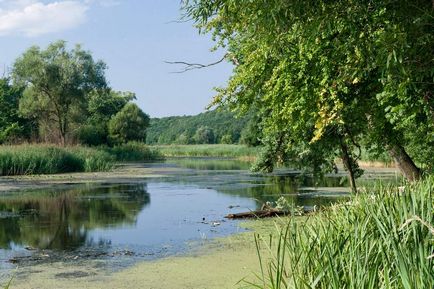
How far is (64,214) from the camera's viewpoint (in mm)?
14609

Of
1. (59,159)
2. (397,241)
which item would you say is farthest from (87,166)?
(397,241)

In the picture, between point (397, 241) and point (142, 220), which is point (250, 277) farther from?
point (142, 220)

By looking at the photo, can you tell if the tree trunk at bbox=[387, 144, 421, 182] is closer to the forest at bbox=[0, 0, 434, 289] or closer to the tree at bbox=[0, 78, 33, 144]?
the forest at bbox=[0, 0, 434, 289]

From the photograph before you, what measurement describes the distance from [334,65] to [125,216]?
25.9ft

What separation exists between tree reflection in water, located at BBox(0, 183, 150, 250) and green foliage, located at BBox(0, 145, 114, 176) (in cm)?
637

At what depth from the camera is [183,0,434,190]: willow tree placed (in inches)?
212

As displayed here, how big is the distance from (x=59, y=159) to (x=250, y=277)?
72.9 ft

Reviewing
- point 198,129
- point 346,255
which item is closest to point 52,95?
point 346,255

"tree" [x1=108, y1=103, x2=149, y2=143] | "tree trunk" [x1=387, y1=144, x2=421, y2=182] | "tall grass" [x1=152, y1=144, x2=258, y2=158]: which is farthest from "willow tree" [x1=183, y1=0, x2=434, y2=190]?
"tall grass" [x1=152, y1=144, x2=258, y2=158]

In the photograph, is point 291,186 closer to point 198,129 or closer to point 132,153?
point 132,153

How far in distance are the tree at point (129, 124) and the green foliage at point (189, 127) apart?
121ft

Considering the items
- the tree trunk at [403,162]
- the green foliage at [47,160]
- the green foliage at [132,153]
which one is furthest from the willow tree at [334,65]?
the green foliage at [132,153]

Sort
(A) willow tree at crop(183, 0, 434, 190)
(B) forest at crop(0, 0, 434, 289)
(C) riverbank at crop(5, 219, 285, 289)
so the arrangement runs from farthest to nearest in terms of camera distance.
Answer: (C) riverbank at crop(5, 219, 285, 289), (A) willow tree at crop(183, 0, 434, 190), (B) forest at crop(0, 0, 434, 289)

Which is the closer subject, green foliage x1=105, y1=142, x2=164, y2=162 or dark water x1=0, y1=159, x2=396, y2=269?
dark water x1=0, y1=159, x2=396, y2=269
